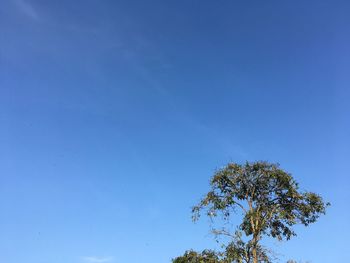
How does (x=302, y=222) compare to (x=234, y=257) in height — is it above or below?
above

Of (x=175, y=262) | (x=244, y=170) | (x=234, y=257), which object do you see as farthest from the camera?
(x=175, y=262)

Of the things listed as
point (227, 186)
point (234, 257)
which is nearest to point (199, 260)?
point (234, 257)

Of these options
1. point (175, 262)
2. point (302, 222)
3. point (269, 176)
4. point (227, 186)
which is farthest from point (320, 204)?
point (175, 262)

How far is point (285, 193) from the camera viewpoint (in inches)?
1313

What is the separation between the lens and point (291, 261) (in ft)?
105

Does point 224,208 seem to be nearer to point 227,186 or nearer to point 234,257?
point 227,186

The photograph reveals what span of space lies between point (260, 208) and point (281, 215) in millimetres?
1597

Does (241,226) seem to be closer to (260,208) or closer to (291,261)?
(260,208)

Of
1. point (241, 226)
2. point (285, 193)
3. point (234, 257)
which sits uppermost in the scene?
point (285, 193)

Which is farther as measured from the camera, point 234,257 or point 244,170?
point 244,170

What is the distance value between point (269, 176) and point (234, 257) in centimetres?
648

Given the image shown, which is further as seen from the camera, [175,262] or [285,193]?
[175,262]

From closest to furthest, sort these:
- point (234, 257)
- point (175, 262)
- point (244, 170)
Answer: point (234, 257), point (244, 170), point (175, 262)

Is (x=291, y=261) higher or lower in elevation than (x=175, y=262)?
lower
